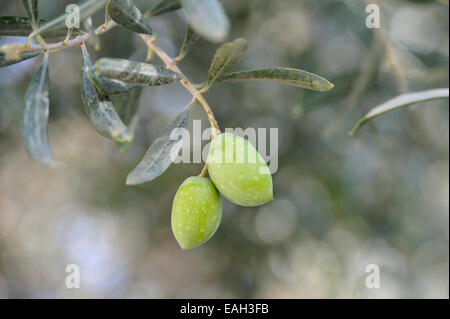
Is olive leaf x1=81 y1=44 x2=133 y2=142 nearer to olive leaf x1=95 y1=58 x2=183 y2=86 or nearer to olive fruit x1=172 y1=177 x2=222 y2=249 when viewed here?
olive leaf x1=95 y1=58 x2=183 y2=86

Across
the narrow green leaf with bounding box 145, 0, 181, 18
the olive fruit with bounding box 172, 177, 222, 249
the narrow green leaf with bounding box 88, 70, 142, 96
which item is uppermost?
the narrow green leaf with bounding box 145, 0, 181, 18

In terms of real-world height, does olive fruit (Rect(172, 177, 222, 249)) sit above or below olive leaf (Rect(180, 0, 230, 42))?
below

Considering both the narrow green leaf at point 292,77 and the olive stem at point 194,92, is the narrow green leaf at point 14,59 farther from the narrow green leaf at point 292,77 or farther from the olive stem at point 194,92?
the narrow green leaf at point 292,77

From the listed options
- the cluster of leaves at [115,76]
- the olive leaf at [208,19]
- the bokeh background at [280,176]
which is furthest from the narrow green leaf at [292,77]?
the bokeh background at [280,176]

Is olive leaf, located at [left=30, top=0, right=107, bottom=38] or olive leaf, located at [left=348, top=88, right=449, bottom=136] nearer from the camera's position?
olive leaf, located at [left=30, top=0, right=107, bottom=38]

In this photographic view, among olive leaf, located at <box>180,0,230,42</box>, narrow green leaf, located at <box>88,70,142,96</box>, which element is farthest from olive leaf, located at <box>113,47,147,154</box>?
olive leaf, located at <box>180,0,230,42</box>

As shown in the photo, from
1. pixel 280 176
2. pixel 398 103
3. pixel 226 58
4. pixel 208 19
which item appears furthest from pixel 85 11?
pixel 280 176
